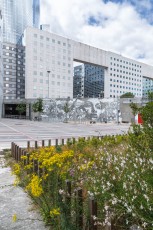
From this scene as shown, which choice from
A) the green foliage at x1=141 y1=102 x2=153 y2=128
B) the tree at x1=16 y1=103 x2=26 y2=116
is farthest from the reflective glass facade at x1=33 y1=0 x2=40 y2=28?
the green foliage at x1=141 y1=102 x2=153 y2=128

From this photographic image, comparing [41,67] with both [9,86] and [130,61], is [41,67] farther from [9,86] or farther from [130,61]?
[130,61]

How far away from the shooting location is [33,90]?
78.7m

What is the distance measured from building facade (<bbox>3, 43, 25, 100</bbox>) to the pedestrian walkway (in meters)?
99.6

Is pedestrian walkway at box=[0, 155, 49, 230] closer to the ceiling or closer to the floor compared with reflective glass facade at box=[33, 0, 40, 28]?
closer to the floor

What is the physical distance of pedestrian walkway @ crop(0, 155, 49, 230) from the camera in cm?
336

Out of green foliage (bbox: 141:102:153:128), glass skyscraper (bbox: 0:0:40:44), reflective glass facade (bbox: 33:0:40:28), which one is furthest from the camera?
reflective glass facade (bbox: 33:0:40:28)

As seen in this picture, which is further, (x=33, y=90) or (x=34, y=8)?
(x=34, y=8)

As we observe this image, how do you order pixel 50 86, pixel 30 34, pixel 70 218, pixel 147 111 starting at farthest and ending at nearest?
pixel 50 86
pixel 30 34
pixel 147 111
pixel 70 218

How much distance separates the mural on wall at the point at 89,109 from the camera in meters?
53.6

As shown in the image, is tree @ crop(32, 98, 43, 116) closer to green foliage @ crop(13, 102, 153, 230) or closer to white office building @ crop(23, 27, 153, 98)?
white office building @ crop(23, 27, 153, 98)

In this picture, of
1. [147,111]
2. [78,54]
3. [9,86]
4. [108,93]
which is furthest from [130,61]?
[147,111]

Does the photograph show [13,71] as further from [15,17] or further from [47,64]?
[15,17]

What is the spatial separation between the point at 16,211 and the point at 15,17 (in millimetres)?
134838

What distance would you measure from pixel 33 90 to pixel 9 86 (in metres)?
28.6
